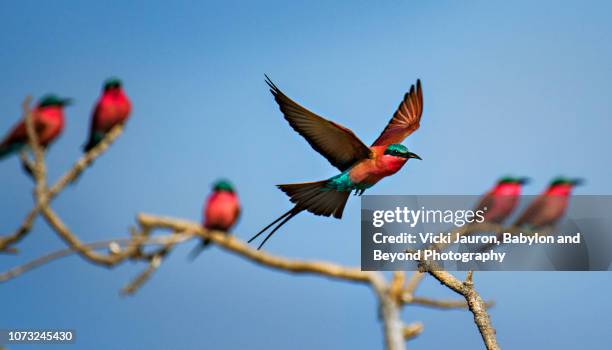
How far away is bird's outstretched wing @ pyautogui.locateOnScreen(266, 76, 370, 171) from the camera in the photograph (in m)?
9.46

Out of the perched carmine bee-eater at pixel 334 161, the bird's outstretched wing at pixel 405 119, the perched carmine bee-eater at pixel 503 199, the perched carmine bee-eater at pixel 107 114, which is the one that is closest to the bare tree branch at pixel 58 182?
the perched carmine bee-eater at pixel 107 114

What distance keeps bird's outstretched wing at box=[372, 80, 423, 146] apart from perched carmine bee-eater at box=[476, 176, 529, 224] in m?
5.79

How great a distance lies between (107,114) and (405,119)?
640 centimetres

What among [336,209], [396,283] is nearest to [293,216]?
[336,209]

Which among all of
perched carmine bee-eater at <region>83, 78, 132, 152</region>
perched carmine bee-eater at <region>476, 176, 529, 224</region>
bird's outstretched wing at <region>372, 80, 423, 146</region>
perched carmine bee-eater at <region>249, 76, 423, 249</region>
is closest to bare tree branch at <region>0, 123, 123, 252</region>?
perched carmine bee-eater at <region>83, 78, 132, 152</region>

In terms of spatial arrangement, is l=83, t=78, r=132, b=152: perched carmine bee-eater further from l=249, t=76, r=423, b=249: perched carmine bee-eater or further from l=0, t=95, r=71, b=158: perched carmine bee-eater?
l=249, t=76, r=423, b=249: perched carmine bee-eater

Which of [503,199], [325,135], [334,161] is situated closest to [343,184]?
[334,161]

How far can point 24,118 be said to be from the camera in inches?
181

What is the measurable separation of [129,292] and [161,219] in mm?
416

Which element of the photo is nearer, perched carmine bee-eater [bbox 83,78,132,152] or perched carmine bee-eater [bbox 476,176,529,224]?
perched carmine bee-eater [bbox 476,176,529,224]

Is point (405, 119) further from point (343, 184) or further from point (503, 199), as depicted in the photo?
point (503, 199)

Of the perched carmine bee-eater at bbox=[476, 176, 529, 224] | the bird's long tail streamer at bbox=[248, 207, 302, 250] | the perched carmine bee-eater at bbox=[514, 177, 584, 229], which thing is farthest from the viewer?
the bird's long tail streamer at bbox=[248, 207, 302, 250]

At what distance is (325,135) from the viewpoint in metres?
9.67

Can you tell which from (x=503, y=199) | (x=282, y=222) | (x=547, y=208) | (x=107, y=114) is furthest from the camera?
(x=282, y=222)
